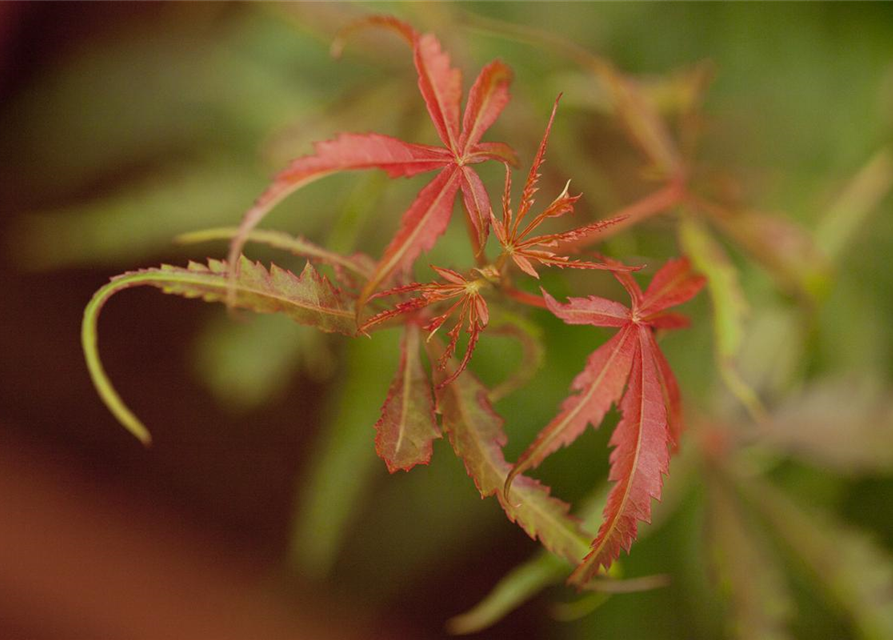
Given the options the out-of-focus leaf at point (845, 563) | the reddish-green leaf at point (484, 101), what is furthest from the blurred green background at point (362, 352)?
the reddish-green leaf at point (484, 101)

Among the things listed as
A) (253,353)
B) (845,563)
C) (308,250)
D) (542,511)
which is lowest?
(845,563)

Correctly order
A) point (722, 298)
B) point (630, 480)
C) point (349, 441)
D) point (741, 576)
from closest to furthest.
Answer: point (630, 480), point (722, 298), point (741, 576), point (349, 441)

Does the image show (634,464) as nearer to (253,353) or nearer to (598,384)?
(598,384)

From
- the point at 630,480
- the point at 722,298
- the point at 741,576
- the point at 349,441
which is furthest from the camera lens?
the point at 349,441

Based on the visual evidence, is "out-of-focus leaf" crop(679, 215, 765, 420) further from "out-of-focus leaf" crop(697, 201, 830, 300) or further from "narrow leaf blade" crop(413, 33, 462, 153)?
"narrow leaf blade" crop(413, 33, 462, 153)

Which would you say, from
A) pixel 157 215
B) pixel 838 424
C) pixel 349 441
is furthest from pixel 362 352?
pixel 838 424

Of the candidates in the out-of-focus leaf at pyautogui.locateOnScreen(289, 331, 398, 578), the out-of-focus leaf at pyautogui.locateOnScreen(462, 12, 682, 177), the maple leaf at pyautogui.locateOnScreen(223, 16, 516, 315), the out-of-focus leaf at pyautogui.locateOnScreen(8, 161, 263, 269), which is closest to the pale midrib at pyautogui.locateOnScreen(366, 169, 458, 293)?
the maple leaf at pyautogui.locateOnScreen(223, 16, 516, 315)

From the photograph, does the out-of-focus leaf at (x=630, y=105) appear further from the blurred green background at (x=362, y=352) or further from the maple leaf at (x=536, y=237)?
→ the maple leaf at (x=536, y=237)

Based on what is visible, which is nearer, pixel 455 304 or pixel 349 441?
pixel 455 304
